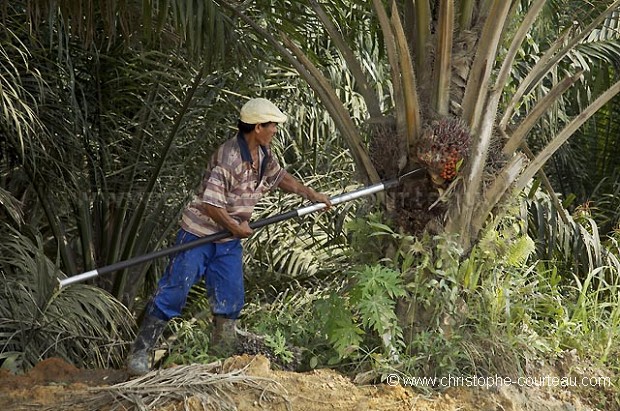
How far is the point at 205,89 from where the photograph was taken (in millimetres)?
7781

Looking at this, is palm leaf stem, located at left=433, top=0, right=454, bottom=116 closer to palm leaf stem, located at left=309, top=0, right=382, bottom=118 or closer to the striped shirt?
palm leaf stem, located at left=309, top=0, right=382, bottom=118

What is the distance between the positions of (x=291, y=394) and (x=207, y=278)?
894mm

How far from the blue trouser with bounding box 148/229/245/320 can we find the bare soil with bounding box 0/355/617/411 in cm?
42

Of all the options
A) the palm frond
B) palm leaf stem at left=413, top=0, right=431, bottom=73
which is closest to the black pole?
palm leaf stem at left=413, top=0, right=431, bottom=73

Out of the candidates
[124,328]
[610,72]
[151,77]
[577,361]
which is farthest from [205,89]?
[610,72]

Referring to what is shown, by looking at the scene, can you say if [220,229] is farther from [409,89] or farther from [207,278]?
[409,89]

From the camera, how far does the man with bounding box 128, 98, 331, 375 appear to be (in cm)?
517

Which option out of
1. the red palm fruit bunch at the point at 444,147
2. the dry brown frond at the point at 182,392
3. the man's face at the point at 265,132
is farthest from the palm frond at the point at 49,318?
the red palm fruit bunch at the point at 444,147

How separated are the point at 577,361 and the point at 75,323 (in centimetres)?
292

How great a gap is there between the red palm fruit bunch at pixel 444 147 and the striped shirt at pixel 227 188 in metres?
0.91

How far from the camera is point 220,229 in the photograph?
5.29m

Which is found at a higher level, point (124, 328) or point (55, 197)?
point (55, 197)

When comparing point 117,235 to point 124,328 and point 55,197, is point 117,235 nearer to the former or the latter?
point 55,197

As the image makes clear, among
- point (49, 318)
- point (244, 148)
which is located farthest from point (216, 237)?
point (49, 318)
